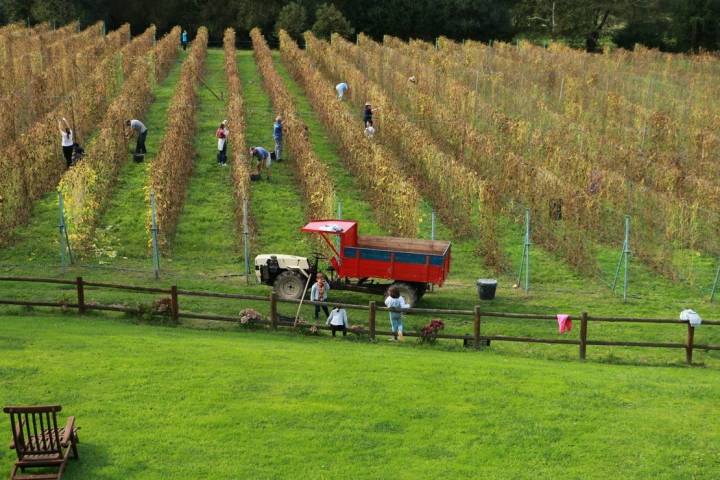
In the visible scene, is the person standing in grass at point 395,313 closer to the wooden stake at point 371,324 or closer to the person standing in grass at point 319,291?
the wooden stake at point 371,324

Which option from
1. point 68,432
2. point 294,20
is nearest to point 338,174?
point 68,432

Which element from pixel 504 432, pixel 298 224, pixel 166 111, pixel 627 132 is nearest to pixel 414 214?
pixel 298 224

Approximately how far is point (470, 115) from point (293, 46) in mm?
21159

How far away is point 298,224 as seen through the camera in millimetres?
29406

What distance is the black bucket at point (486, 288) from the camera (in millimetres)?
23344

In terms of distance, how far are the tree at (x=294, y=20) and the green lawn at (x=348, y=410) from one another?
174ft

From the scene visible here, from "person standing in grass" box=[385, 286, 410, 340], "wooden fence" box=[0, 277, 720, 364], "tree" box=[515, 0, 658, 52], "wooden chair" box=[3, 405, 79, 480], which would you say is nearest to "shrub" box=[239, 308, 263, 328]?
"wooden fence" box=[0, 277, 720, 364]

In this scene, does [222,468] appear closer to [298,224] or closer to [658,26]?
[298,224]

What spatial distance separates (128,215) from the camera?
29562mm

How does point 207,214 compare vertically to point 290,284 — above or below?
above

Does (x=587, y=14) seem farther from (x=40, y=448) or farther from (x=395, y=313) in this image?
(x=40, y=448)

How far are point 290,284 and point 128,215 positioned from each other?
880 centimetres

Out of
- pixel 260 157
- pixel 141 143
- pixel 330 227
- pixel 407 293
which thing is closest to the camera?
pixel 407 293

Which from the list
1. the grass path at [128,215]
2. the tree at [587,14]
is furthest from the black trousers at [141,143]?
the tree at [587,14]
